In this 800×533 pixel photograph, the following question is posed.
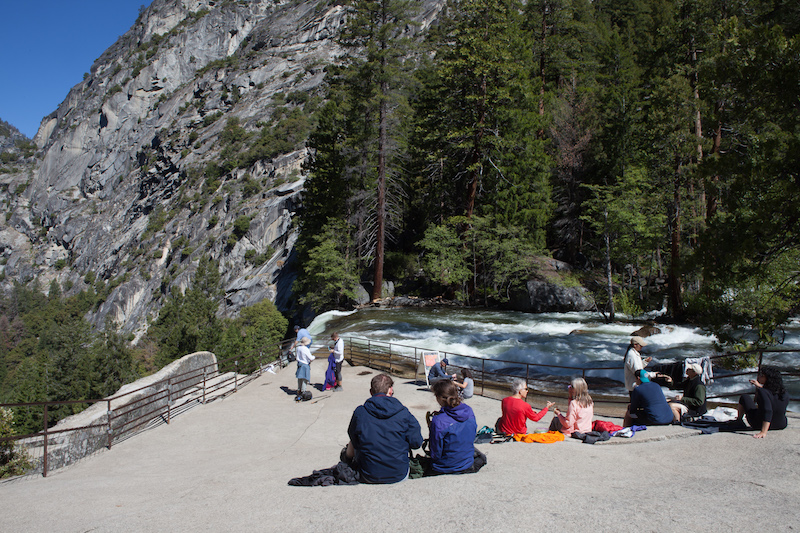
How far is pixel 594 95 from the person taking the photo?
32188mm

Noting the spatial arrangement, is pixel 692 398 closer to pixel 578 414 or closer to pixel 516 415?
pixel 578 414

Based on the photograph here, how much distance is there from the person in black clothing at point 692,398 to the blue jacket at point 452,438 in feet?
13.5

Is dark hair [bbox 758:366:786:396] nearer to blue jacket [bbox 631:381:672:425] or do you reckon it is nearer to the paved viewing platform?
the paved viewing platform

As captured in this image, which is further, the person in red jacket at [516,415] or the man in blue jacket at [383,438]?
Result: the person in red jacket at [516,415]

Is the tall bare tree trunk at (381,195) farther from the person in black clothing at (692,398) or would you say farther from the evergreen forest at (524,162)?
the person in black clothing at (692,398)

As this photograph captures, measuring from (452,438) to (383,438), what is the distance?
85 cm

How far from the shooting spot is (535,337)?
1803 cm

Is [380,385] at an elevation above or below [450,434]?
above

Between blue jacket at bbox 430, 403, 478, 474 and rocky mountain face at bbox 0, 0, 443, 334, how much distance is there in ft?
136

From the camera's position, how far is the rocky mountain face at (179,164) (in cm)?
7888

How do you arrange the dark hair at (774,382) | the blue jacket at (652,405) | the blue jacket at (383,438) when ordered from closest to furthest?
1. the blue jacket at (383,438)
2. the dark hair at (774,382)
3. the blue jacket at (652,405)

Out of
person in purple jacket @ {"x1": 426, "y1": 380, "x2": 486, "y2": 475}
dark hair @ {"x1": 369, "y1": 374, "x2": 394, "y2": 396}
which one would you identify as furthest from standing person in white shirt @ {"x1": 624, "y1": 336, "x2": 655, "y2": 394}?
dark hair @ {"x1": 369, "y1": 374, "x2": 394, "y2": 396}

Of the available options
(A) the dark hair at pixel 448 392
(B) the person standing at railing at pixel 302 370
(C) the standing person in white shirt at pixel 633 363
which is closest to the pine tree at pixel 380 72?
(B) the person standing at railing at pixel 302 370

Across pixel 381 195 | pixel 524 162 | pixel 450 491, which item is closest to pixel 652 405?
pixel 450 491
